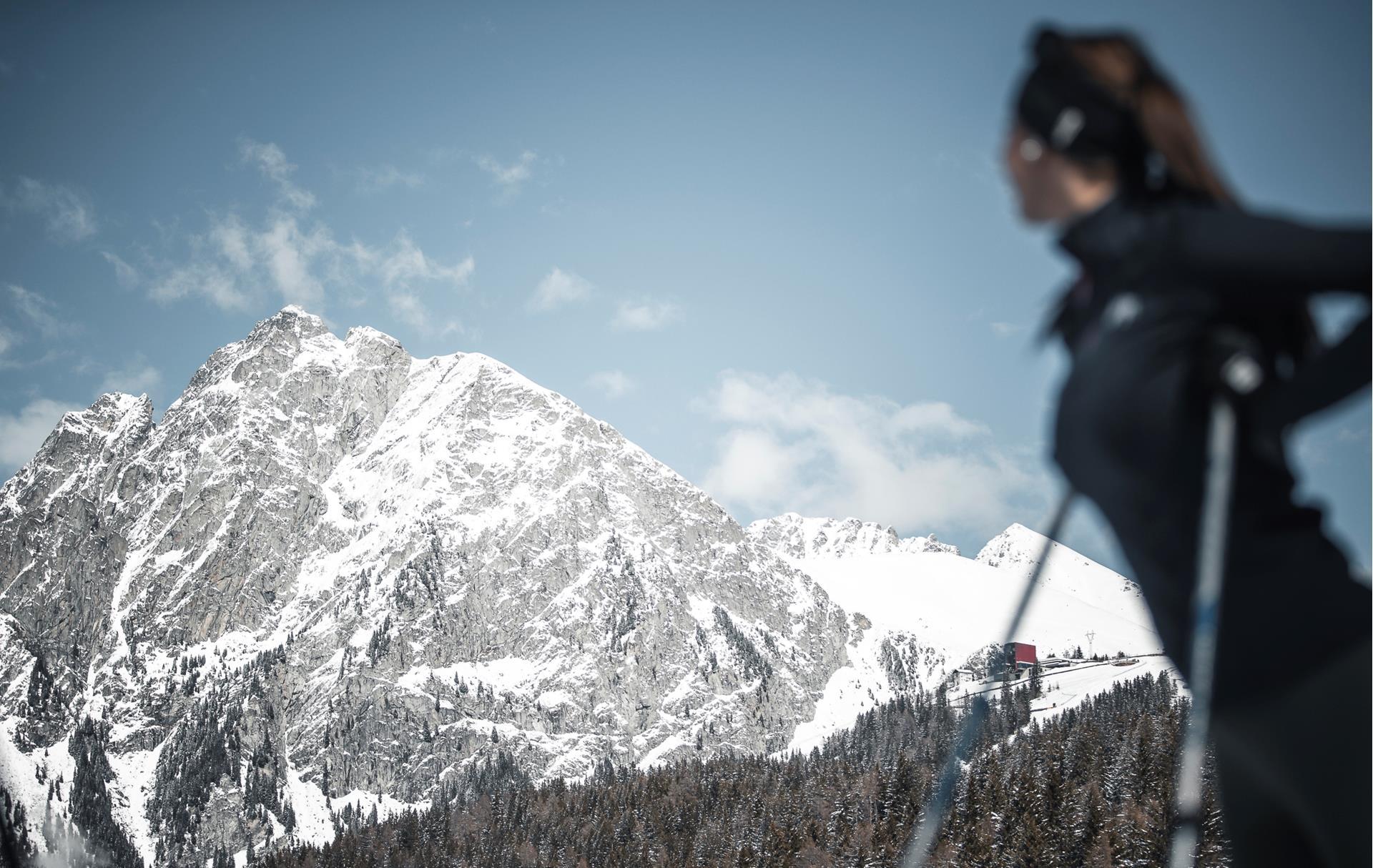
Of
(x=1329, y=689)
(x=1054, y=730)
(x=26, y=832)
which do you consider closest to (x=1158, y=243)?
(x=1329, y=689)

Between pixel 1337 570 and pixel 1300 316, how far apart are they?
451 mm

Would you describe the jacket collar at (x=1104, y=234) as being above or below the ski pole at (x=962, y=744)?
above

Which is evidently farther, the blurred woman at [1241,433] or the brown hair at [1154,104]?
the brown hair at [1154,104]

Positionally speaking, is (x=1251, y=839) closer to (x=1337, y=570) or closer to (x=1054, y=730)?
(x=1337, y=570)

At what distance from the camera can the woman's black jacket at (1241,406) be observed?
57.2 inches

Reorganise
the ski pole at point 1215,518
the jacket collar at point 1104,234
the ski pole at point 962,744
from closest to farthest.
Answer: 1. the ski pole at point 1215,518
2. the jacket collar at point 1104,234
3. the ski pole at point 962,744

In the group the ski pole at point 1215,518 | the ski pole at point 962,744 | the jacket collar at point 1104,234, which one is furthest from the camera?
the ski pole at point 962,744

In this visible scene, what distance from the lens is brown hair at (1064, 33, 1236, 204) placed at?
1.65 m

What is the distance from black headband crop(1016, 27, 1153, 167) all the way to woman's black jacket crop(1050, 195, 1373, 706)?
0.18 meters

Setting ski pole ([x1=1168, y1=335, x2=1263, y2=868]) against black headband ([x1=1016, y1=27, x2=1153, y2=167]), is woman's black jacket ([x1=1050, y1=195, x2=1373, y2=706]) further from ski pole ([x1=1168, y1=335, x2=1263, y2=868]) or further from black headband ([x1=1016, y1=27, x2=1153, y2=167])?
black headband ([x1=1016, y1=27, x2=1153, y2=167])

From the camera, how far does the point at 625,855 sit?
3878 inches

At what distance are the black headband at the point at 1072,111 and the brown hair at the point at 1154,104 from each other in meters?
0.01

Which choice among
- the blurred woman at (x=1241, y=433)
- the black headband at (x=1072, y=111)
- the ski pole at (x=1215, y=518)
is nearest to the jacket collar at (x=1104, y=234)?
the blurred woman at (x=1241, y=433)

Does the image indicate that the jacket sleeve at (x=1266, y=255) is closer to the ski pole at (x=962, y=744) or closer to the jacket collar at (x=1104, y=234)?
the jacket collar at (x=1104, y=234)
